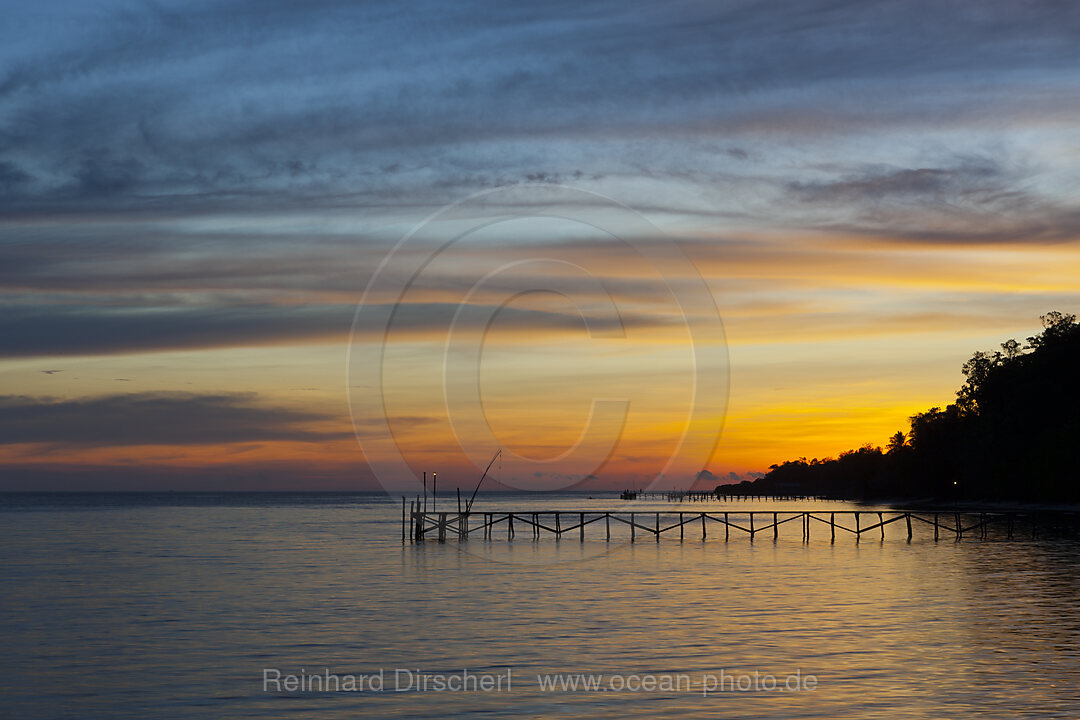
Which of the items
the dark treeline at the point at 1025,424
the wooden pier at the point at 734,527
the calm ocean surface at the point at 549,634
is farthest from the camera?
the dark treeline at the point at 1025,424

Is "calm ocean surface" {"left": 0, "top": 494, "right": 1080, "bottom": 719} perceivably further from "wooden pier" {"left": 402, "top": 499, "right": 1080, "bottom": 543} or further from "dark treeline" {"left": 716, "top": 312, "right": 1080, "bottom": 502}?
"dark treeline" {"left": 716, "top": 312, "right": 1080, "bottom": 502}

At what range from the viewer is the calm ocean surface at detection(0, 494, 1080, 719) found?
75.3 feet

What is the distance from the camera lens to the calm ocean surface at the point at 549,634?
75.3 feet

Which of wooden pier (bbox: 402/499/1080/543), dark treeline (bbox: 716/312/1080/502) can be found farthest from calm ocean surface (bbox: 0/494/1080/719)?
dark treeline (bbox: 716/312/1080/502)

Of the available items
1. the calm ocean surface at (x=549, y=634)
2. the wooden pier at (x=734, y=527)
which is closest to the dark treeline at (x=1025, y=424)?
the wooden pier at (x=734, y=527)

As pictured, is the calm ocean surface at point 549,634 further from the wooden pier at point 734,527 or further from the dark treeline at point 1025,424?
the dark treeline at point 1025,424

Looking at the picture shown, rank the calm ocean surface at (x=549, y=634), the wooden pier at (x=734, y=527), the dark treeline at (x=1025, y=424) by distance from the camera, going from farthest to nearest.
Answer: the dark treeline at (x=1025, y=424), the wooden pier at (x=734, y=527), the calm ocean surface at (x=549, y=634)

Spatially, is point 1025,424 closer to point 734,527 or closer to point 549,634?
point 734,527

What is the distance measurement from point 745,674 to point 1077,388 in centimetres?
11260

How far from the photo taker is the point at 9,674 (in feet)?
87.7

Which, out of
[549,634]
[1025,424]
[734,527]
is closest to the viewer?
[549,634]

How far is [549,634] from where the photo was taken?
32.2 m

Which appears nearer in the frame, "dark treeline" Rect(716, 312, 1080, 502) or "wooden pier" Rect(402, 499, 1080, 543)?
"wooden pier" Rect(402, 499, 1080, 543)

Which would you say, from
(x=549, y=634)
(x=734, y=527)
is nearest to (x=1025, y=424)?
(x=734, y=527)
